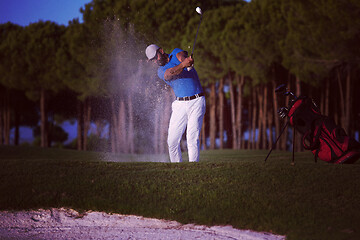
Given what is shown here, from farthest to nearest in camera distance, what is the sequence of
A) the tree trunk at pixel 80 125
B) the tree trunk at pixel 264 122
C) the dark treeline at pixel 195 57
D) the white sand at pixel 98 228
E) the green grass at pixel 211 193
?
the tree trunk at pixel 80 125 → the tree trunk at pixel 264 122 → the dark treeline at pixel 195 57 → the green grass at pixel 211 193 → the white sand at pixel 98 228

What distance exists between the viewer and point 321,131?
930 cm

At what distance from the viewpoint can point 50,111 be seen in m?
40.1

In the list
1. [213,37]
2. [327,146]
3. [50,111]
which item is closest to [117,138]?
[50,111]

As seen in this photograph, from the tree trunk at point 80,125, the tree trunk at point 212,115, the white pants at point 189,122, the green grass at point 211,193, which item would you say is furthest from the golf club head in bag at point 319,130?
the tree trunk at point 80,125

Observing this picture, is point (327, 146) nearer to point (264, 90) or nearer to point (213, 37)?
point (213, 37)

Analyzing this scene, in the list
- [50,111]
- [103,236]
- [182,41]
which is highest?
[182,41]

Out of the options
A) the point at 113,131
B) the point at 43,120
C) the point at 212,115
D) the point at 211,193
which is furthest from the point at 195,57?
the point at 211,193

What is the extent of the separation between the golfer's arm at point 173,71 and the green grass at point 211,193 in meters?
1.83

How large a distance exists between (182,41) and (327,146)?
18.6 metres

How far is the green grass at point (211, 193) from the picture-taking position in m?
6.75

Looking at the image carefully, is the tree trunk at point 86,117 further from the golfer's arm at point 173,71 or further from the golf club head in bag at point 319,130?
the golf club head in bag at point 319,130

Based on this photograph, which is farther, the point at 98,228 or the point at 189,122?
the point at 189,122

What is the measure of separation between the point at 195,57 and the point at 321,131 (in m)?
18.0

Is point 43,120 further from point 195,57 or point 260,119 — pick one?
point 260,119
